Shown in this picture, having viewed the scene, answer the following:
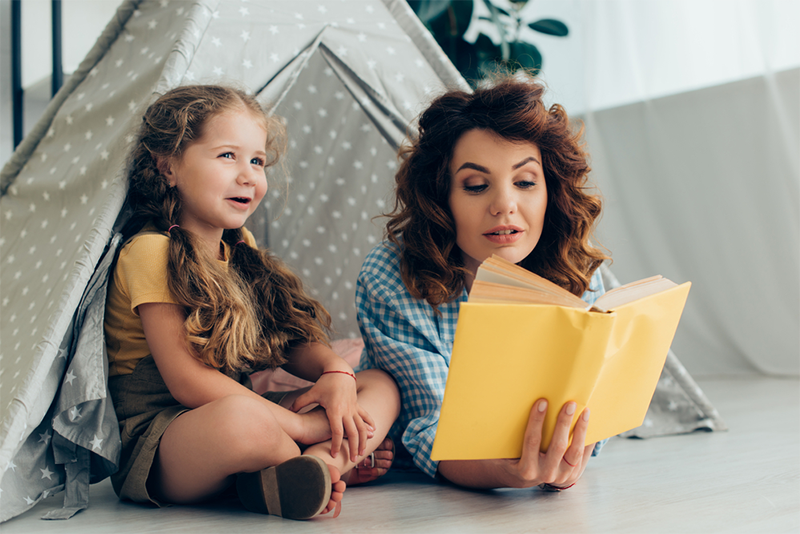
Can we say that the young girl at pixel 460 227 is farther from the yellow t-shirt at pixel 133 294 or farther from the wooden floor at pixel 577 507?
the yellow t-shirt at pixel 133 294

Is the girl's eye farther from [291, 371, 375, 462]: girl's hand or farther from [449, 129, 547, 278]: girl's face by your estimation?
[291, 371, 375, 462]: girl's hand

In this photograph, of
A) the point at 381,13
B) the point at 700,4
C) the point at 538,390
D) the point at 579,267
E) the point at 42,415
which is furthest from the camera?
the point at 700,4

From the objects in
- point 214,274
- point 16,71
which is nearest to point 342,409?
point 214,274

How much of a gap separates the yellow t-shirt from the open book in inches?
16.0

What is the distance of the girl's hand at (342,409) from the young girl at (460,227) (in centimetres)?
10

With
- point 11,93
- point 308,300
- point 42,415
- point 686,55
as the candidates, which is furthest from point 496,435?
point 11,93

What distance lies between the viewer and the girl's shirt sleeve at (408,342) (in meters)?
0.91

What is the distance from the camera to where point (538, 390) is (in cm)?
65

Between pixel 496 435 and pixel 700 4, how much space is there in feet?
6.00

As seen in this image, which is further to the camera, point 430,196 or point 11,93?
point 11,93

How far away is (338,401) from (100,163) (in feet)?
1.71

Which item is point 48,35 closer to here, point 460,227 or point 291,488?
point 460,227

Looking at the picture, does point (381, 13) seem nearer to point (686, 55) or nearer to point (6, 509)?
point (6, 509)

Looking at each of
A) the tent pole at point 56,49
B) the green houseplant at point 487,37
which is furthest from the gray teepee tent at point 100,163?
the tent pole at point 56,49
